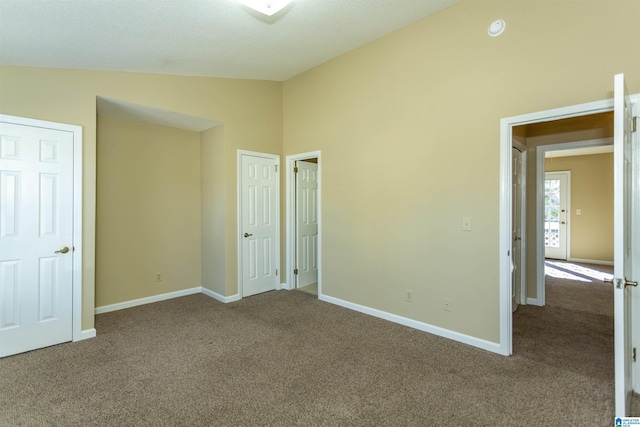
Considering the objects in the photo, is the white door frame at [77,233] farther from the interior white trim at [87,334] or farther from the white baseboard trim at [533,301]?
the white baseboard trim at [533,301]

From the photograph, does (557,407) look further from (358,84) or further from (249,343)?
(358,84)

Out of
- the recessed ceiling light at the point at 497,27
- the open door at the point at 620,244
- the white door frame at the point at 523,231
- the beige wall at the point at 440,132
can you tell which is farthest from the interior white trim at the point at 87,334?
the white door frame at the point at 523,231

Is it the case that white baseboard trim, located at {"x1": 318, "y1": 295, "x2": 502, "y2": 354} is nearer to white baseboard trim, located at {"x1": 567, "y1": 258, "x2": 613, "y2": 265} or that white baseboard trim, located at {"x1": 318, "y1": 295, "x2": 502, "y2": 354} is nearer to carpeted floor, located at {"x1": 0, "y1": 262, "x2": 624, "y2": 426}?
carpeted floor, located at {"x1": 0, "y1": 262, "x2": 624, "y2": 426}

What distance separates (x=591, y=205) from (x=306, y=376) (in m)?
8.04

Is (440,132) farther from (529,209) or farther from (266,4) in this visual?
(529,209)

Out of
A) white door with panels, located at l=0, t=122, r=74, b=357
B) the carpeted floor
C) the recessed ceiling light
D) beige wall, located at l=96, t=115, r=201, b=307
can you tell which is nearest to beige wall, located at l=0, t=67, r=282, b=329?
white door with panels, located at l=0, t=122, r=74, b=357

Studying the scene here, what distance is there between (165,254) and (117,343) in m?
1.61

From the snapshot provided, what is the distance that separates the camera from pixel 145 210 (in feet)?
14.0

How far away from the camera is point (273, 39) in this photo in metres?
3.16

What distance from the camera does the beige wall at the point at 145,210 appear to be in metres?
3.92

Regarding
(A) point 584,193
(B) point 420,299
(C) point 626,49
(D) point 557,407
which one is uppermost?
(C) point 626,49

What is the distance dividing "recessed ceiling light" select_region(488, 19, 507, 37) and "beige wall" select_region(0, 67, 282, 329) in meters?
2.97

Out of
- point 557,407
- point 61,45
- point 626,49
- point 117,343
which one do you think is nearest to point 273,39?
point 61,45

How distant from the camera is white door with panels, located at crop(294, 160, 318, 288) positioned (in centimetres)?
495
